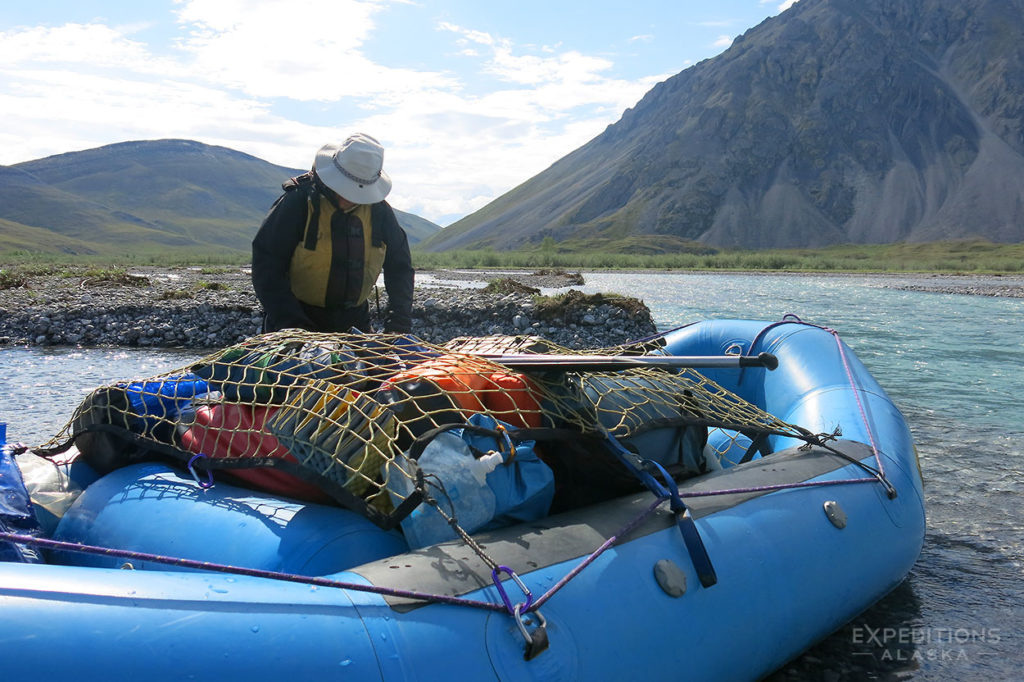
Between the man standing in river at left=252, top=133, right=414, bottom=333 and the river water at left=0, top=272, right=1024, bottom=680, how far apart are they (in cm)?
268

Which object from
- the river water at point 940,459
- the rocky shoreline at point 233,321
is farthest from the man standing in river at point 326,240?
the rocky shoreline at point 233,321

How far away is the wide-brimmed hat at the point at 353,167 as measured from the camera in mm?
3900

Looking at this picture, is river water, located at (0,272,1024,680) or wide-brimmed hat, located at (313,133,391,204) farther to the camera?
wide-brimmed hat, located at (313,133,391,204)

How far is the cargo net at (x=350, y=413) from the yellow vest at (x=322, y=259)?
2.15ft

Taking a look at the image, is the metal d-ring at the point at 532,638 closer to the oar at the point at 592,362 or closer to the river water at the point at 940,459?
the river water at the point at 940,459

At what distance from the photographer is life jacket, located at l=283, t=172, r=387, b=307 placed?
4047 millimetres

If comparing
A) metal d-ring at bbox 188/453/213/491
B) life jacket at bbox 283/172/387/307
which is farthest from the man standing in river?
metal d-ring at bbox 188/453/213/491

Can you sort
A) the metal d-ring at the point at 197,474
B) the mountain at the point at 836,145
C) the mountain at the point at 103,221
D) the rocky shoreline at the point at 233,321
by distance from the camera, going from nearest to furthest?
1. the metal d-ring at the point at 197,474
2. the rocky shoreline at the point at 233,321
3. the mountain at the point at 836,145
4. the mountain at the point at 103,221

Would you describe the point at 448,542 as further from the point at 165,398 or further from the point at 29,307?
the point at 29,307

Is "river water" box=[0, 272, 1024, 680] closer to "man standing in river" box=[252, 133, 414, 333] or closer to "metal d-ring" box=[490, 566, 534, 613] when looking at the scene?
"metal d-ring" box=[490, 566, 534, 613]

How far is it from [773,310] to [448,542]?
18.0 meters

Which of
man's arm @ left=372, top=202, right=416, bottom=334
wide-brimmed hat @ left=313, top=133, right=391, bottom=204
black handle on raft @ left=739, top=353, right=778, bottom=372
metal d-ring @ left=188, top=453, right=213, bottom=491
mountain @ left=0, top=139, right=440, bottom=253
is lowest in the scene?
metal d-ring @ left=188, top=453, right=213, bottom=491

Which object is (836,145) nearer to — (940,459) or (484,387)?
(940,459)

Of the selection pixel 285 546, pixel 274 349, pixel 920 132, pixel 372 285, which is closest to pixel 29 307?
pixel 372 285
